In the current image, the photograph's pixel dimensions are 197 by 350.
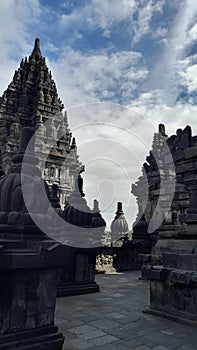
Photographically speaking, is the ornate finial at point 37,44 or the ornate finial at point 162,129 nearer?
the ornate finial at point 162,129

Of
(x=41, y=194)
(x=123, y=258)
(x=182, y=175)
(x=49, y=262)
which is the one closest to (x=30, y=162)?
(x=41, y=194)

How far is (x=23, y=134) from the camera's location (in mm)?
5188

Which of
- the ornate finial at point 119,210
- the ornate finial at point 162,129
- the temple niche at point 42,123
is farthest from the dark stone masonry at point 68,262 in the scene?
the temple niche at point 42,123

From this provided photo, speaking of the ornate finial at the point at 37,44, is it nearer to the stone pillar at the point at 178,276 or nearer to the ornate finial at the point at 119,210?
the ornate finial at the point at 119,210

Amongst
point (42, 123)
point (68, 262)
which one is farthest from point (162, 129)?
point (68, 262)

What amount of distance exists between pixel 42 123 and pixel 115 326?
24.2 meters

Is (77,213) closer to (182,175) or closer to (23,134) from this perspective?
(182,175)

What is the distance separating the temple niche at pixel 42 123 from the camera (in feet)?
84.7

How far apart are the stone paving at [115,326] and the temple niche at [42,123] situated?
1760 centimetres

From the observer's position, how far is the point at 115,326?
5434 mm

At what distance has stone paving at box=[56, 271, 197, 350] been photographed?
452cm

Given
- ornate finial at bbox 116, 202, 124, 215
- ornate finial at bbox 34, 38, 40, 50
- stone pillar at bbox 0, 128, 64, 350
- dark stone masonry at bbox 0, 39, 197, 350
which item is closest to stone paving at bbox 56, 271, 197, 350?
dark stone masonry at bbox 0, 39, 197, 350

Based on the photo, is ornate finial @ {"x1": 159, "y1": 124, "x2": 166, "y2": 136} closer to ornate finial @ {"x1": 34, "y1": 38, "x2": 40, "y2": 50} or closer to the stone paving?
the stone paving

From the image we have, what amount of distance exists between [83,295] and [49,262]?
15.9 feet
